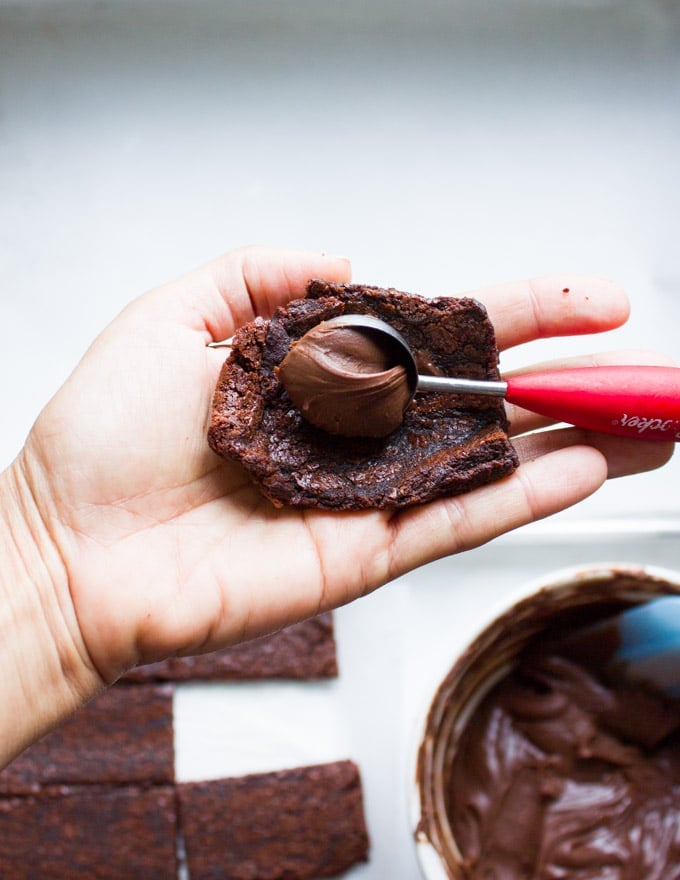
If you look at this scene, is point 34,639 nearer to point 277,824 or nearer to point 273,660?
point 273,660

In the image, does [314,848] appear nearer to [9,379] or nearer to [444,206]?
[9,379]

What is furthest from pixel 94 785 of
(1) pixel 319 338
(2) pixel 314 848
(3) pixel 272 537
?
(1) pixel 319 338

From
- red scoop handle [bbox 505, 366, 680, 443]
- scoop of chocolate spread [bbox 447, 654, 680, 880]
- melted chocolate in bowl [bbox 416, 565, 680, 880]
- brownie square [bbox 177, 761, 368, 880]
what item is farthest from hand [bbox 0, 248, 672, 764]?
brownie square [bbox 177, 761, 368, 880]

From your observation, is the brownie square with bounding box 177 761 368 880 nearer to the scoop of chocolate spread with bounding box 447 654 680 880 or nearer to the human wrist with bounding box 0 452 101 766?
the scoop of chocolate spread with bounding box 447 654 680 880

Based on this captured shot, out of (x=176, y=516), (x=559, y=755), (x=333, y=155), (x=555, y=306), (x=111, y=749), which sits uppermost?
(x=333, y=155)

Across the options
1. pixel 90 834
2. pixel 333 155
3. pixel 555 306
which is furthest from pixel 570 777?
pixel 333 155

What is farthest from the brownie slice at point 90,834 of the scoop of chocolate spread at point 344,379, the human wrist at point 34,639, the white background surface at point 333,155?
the scoop of chocolate spread at point 344,379

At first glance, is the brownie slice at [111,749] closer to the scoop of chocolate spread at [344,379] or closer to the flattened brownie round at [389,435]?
the flattened brownie round at [389,435]
